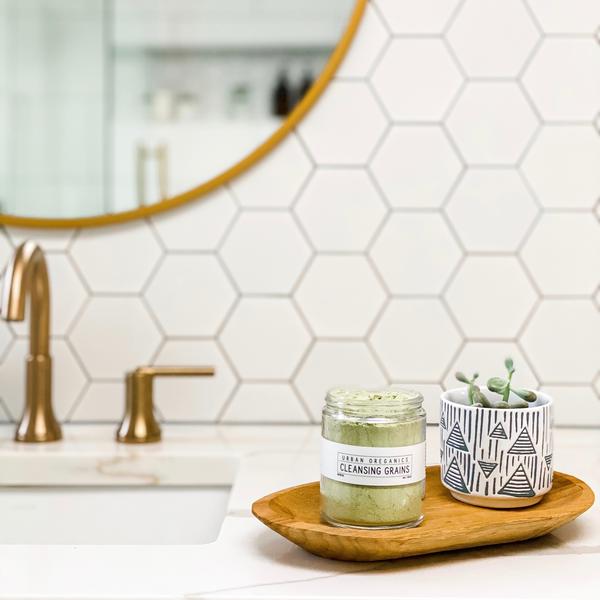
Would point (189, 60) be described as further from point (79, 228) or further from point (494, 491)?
point (494, 491)

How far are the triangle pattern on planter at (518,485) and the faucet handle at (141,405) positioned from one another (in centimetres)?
47

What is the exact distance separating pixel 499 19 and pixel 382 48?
0.17 meters

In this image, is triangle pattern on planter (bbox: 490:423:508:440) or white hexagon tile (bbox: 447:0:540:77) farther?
white hexagon tile (bbox: 447:0:540:77)

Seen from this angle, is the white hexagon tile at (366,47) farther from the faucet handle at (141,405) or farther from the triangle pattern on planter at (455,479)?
the triangle pattern on planter at (455,479)

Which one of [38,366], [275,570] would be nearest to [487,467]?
[275,570]

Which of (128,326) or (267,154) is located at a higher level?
(267,154)

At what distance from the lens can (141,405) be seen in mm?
1088

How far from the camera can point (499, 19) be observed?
113 cm

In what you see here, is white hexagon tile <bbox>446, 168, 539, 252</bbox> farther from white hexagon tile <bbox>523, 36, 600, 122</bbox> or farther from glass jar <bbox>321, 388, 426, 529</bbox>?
glass jar <bbox>321, 388, 426, 529</bbox>

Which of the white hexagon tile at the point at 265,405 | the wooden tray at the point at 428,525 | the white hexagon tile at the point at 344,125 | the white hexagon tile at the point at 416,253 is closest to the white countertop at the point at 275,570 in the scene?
the wooden tray at the point at 428,525

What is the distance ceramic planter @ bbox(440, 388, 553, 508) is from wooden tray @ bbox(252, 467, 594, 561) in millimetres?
17

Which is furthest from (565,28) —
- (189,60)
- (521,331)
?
(189,60)

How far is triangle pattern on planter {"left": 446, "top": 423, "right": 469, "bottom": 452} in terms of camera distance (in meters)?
0.77

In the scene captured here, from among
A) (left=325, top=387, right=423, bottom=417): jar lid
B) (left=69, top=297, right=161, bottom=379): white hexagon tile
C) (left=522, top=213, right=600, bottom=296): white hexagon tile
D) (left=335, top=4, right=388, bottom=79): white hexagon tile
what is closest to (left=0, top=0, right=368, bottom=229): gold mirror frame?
(left=335, top=4, right=388, bottom=79): white hexagon tile
